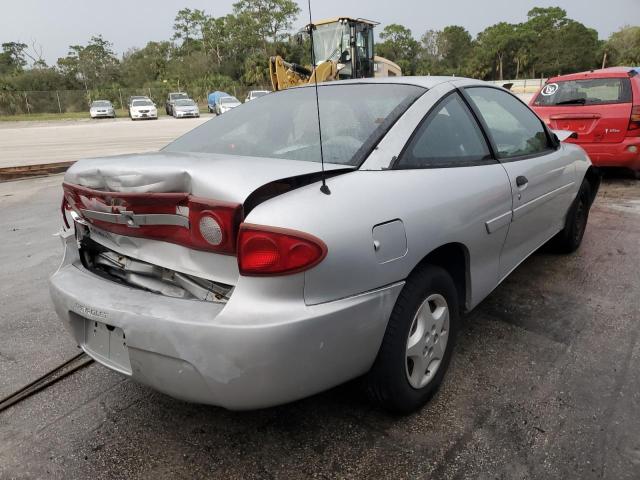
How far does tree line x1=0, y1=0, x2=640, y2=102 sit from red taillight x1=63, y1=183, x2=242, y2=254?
161 feet

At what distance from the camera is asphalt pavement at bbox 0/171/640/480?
1878 millimetres

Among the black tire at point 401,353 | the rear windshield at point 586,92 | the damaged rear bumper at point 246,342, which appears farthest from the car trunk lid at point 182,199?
the rear windshield at point 586,92

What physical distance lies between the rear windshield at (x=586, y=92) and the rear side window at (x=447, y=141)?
493cm

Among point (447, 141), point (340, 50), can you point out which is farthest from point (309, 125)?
point (340, 50)

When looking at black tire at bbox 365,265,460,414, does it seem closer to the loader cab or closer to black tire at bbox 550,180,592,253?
black tire at bbox 550,180,592,253

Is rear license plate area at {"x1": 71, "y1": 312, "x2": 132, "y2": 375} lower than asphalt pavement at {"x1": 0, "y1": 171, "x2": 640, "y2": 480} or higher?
higher

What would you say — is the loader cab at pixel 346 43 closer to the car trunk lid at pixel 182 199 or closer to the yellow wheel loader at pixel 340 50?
the yellow wheel loader at pixel 340 50

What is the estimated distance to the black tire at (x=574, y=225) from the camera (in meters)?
3.91

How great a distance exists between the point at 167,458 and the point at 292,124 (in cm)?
163

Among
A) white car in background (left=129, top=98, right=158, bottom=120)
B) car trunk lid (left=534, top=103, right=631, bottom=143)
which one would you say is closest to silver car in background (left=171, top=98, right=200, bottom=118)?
white car in background (left=129, top=98, right=158, bottom=120)

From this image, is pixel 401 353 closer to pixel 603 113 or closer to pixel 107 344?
pixel 107 344

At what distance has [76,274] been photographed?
7.04 ft

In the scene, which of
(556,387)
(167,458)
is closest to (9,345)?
(167,458)

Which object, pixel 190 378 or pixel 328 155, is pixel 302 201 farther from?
pixel 190 378
